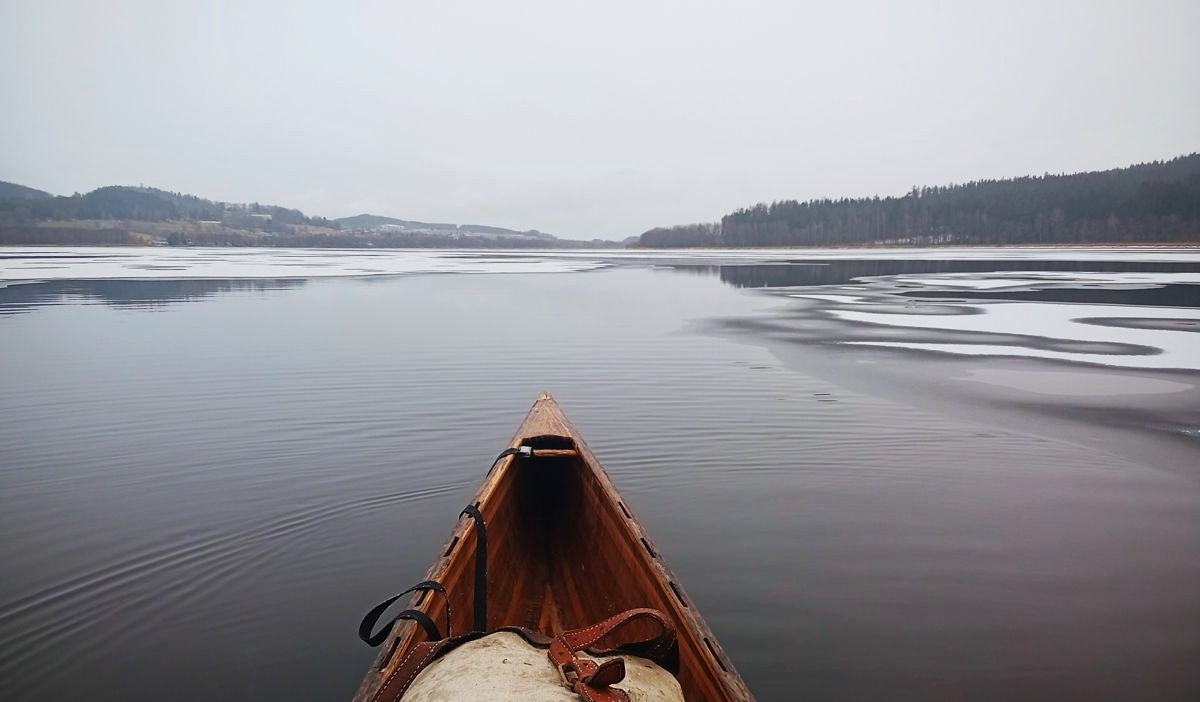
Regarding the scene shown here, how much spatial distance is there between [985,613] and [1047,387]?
645cm

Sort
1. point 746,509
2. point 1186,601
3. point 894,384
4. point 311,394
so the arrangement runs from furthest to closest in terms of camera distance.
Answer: point 894,384 → point 311,394 → point 746,509 → point 1186,601

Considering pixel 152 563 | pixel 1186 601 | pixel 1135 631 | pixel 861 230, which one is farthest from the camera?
pixel 861 230

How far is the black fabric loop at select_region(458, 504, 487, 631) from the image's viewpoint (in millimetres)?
3232

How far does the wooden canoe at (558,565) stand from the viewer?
2518mm

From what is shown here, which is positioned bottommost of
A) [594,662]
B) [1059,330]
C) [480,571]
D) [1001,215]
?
[480,571]

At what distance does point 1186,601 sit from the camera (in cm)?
400

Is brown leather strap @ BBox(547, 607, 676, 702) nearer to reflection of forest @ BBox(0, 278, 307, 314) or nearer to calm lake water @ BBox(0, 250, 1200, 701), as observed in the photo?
calm lake water @ BBox(0, 250, 1200, 701)

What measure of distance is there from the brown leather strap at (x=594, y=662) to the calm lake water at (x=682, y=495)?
129 centimetres

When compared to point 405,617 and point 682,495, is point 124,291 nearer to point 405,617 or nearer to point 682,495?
point 682,495

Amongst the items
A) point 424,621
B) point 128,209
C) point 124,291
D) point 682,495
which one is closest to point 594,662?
point 424,621

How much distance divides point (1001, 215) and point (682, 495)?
9154cm

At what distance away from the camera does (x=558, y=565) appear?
4355 millimetres

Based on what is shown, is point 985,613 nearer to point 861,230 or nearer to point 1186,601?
point 1186,601

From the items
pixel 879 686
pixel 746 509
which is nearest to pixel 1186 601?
pixel 879 686
